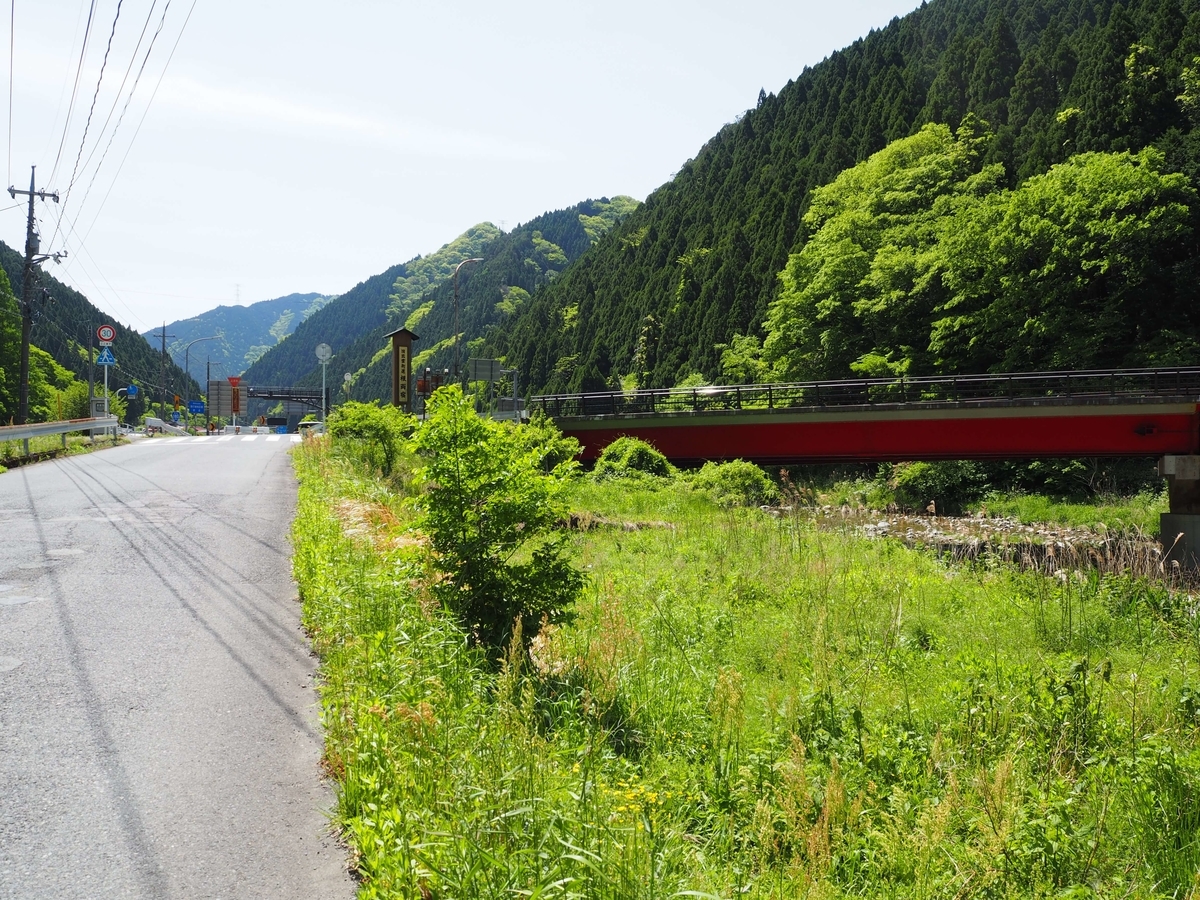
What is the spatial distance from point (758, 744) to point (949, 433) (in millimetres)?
22049

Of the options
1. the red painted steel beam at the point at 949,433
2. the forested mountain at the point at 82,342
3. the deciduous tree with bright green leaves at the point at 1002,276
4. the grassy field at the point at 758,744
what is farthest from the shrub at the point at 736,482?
the forested mountain at the point at 82,342

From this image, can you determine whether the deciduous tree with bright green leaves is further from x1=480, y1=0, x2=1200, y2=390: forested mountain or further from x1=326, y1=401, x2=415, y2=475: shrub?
x1=326, y1=401, x2=415, y2=475: shrub

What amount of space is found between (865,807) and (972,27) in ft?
314

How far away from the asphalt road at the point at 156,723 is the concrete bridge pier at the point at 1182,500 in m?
22.8

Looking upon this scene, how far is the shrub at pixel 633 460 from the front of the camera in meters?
27.4

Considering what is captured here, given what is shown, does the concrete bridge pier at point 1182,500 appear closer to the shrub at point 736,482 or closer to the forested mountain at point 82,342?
the shrub at point 736,482

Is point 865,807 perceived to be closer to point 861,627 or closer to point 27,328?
→ point 861,627

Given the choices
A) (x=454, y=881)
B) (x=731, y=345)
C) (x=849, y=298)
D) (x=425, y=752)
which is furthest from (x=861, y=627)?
(x=731, y=345)

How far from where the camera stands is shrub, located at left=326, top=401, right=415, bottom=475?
65.4 feet

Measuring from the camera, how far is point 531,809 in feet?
11.9

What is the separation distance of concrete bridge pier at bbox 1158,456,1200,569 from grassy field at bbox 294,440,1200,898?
14.0 m

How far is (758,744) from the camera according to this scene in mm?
5848

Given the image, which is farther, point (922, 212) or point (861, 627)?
point (922, 212)

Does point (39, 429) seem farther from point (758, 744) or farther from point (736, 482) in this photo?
point (758, 744)
